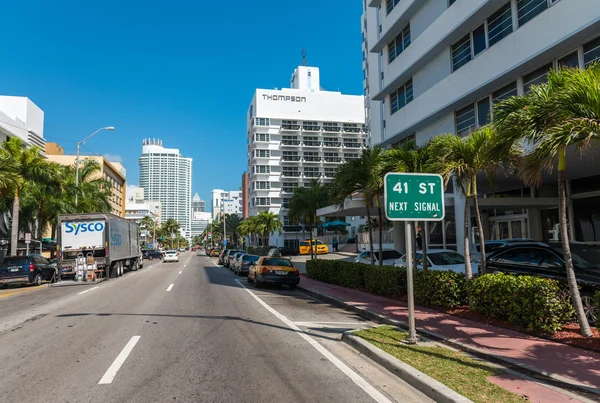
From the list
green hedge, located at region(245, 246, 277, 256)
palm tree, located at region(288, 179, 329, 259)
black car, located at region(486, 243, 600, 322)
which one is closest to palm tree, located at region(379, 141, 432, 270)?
black car, located at region(486, 243, 600, 322)

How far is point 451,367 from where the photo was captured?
6.09 m

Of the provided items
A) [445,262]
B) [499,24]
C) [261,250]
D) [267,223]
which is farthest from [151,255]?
[499,24]

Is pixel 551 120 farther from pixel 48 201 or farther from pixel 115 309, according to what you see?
Answer: pixel 48 201

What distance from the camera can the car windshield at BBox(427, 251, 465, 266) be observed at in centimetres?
1506

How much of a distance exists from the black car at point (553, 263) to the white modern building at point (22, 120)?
40794 mm

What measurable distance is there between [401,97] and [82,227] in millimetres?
19783

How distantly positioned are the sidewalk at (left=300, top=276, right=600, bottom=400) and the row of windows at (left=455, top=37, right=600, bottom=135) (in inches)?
204

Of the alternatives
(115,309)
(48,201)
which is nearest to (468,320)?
(115,309)

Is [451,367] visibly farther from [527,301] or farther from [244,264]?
[244,264]

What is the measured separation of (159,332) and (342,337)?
3.83m

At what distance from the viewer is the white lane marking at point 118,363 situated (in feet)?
19.2

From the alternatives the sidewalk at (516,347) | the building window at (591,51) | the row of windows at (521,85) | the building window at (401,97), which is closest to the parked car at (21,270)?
the sidewalk at (516,347)

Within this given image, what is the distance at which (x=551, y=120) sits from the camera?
7.40 metres

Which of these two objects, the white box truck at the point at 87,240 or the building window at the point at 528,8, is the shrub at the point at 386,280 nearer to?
the building window at the point at 528,8
